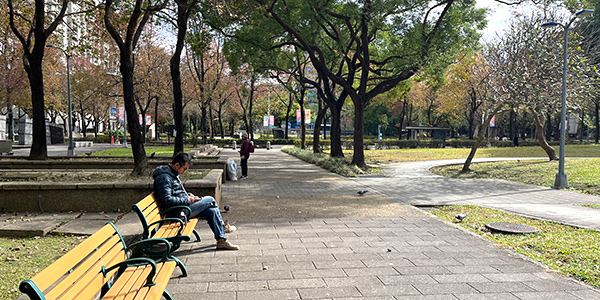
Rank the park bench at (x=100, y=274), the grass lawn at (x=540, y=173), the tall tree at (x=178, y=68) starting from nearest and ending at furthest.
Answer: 1. the park bench at (x=100, y=274)
2. the grass lawn at (x=540, y=173)
3. the tall tree at (x=178, y=68)

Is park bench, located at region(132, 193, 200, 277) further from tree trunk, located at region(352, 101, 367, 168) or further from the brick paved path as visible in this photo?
tree trunk, located at region(352, 101, 367, 168)

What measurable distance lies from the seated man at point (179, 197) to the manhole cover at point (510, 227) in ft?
14.3

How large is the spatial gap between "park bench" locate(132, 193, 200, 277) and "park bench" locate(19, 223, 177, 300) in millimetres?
560

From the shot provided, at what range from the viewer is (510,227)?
748 centimetres

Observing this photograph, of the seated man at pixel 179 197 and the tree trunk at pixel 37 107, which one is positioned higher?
the tree trunk at pixel 37 107

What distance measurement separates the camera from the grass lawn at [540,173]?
45.9 feet

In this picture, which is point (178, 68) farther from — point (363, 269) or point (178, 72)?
point (363, 269)

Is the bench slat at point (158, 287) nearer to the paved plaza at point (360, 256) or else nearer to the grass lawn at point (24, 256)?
the paved plaza at point (360, 256)

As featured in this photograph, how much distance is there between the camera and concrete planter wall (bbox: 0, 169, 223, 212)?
7.96 m

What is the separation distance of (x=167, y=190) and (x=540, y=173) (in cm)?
1571

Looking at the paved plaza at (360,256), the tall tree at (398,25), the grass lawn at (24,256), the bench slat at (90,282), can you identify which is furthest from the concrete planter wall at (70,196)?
the tall tree at (398,25)

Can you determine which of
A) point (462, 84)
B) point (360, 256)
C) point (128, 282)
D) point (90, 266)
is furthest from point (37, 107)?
point (462, 84)

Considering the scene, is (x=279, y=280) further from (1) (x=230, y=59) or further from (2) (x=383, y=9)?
(1) (x=230, y=59)

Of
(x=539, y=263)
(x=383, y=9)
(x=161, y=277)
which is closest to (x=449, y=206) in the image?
(x=539, y=263)
